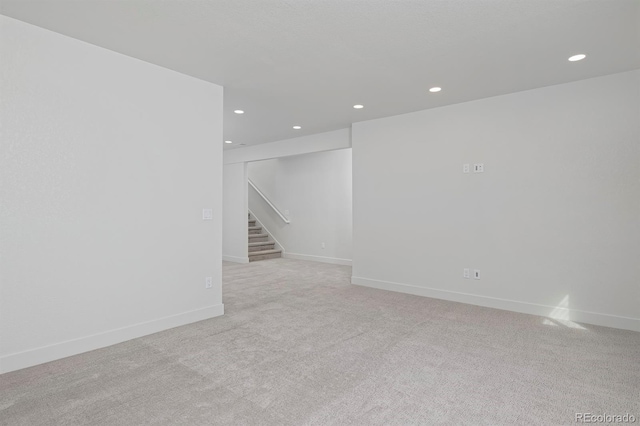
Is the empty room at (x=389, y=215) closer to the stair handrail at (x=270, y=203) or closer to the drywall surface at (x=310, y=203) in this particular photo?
the drywall surface at (x=310, y=203)

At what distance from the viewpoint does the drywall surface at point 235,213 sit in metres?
7.57

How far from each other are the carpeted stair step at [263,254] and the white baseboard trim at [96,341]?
4118 millimetres

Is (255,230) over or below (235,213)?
below

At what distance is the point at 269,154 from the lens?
7133 millimetres

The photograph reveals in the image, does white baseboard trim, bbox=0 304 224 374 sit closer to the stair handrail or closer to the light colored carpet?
the light colored carpet

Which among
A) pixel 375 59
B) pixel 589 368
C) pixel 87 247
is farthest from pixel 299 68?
pixel 589 368

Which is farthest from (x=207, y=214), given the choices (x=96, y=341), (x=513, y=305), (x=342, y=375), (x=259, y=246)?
(x=259, y=246)

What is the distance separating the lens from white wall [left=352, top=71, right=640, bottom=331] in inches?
132

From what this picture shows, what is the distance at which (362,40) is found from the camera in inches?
106

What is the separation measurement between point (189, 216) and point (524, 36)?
345 centimetres

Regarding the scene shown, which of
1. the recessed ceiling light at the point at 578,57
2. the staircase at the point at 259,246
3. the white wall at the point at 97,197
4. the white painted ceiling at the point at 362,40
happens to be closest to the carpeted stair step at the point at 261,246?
the staircase at the point at 259,246

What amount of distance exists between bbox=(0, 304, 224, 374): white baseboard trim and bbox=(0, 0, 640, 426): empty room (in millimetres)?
15

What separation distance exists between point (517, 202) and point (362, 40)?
269 centimetres

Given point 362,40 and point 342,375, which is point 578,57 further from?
point 342,375
